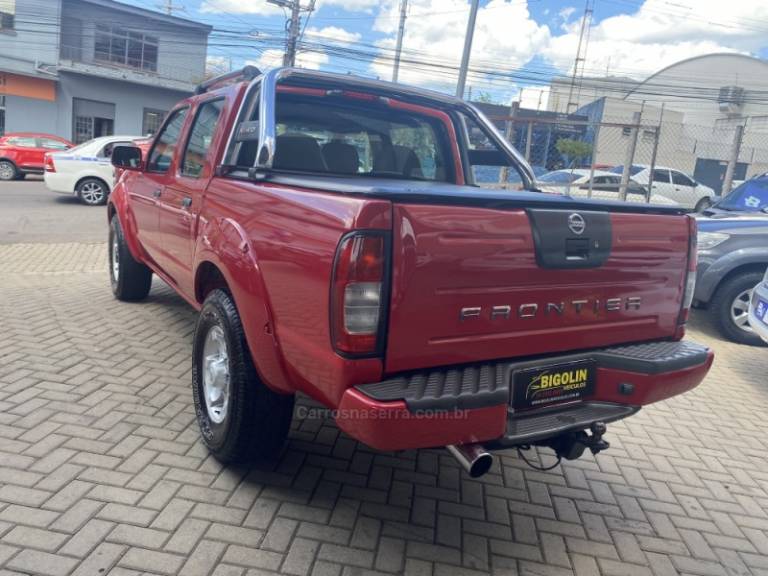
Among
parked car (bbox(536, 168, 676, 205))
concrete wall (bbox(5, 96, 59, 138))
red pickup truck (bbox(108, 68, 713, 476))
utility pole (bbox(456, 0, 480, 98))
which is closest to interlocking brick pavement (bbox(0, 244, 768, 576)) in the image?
red pickup truck (bbox(108, 68, 713, 476))

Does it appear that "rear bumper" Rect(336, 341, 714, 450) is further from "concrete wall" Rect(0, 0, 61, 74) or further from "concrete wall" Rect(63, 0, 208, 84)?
"concrete wall" Rect(63, 0, 208, 84)

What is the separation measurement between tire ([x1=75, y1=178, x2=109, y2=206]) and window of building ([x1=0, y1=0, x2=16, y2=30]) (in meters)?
16.6

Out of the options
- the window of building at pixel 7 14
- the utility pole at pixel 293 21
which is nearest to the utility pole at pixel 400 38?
the utility pole at pixel 293 21

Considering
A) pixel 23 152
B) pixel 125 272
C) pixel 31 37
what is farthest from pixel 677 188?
pixel 31 37

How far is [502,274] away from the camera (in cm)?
236

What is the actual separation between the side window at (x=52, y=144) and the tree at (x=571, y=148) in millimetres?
14676

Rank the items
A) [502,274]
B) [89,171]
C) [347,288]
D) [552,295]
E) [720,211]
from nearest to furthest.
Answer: [347,288] → [502,274] → [552,295] → [720,211] → [89,171]

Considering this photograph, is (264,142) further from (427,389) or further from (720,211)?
(720,211)

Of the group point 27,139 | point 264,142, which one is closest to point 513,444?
point 264,142

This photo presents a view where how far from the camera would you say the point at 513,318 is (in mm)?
2447

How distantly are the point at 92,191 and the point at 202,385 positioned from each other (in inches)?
493

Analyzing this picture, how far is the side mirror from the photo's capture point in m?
4.65

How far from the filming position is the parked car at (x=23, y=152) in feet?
59.8

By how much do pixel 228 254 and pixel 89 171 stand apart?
12.6 m
